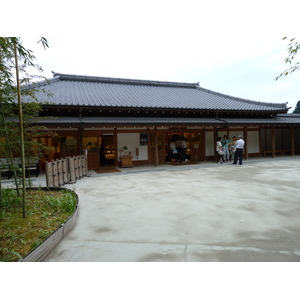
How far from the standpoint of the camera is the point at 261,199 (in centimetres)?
536

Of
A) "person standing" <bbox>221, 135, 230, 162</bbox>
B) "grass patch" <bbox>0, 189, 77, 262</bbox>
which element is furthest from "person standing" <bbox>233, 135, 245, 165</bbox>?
"grass patch" <bbox>0, 189, 77, 262</bbox>

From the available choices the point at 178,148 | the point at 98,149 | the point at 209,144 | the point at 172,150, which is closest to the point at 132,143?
the point at 98,149

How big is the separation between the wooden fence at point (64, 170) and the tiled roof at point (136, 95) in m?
3.37

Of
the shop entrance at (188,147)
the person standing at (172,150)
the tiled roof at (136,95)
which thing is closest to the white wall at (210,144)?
the shop entrance at (188,147)

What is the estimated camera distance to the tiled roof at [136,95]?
11.9m

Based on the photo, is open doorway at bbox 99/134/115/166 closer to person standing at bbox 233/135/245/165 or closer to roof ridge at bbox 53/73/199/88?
roof ridge at bbox 53/73/199/88

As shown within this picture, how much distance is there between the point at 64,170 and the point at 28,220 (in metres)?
3.58

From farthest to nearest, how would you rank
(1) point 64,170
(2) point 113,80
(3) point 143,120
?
(2) point 113,80 → (3) point 143,120 → (1) point 64,170

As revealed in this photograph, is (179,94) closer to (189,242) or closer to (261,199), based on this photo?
(261,199)

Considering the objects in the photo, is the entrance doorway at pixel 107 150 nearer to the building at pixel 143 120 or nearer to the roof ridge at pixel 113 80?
the building at pixel 143 120

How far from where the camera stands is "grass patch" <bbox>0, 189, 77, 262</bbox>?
9.95 feet

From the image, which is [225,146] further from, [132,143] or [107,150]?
[107,150]

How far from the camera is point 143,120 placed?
37.9 feet

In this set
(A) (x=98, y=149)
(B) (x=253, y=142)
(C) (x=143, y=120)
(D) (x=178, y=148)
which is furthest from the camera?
(B) (x=253, y=142)
